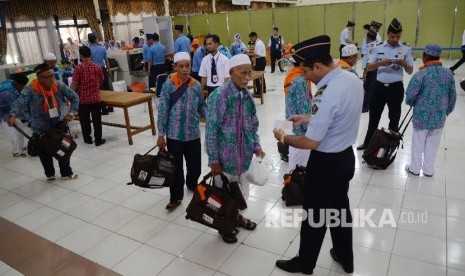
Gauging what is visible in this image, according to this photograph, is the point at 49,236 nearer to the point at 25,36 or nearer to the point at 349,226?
the point at 349,226

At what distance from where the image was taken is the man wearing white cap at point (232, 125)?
7.97ft

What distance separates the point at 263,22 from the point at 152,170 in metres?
12.3

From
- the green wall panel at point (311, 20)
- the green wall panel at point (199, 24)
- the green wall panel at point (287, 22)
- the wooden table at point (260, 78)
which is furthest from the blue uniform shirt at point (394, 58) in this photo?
the green wall panel at point (199, 24)

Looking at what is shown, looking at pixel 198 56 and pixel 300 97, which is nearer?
pixel 300 97

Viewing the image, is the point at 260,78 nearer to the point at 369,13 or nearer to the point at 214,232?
the point at 214,232

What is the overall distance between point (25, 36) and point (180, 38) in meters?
5.98

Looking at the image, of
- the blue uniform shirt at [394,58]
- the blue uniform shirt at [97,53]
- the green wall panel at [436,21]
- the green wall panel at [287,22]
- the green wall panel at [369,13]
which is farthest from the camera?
the green wall panel at [287,22]

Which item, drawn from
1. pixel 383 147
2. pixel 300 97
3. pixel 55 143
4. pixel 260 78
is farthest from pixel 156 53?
pixel 383 147

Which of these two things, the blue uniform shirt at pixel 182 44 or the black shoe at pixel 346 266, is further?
the blue uniform shirt at pixel 182 44

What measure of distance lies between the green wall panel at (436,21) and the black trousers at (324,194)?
11.9 meters

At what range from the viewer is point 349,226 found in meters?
2.17

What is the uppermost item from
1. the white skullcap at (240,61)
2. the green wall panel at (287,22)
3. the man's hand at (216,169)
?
the green wall panel at (287,22)

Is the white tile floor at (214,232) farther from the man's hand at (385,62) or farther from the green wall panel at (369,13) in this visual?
the green wall panel at (369,13)

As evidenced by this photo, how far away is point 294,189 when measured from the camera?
3.17m
